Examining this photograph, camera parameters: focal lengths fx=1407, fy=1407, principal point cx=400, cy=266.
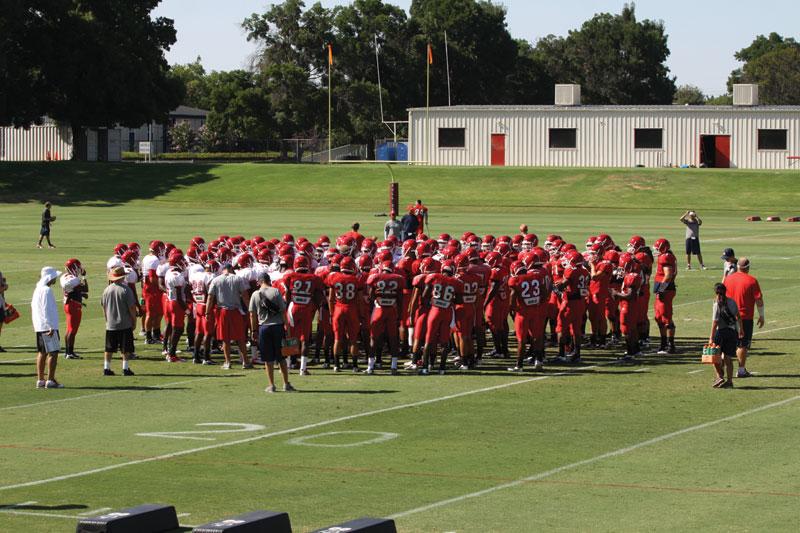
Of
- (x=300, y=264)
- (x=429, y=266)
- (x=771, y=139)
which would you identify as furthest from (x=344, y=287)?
(x=771, y=139)

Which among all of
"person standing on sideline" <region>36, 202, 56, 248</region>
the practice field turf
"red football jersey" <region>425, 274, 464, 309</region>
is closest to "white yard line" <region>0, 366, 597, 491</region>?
the practice field turf

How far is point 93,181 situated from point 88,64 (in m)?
A: 7.28

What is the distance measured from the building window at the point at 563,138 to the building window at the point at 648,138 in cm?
368

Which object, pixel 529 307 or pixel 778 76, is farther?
pixel 778 76

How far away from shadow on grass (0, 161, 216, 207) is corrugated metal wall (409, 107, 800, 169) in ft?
50.1

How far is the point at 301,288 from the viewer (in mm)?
22516

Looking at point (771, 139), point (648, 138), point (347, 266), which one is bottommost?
point (347, 266)

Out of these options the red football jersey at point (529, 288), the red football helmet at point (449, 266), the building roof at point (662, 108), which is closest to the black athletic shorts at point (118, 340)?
the red football helmet at point (449, 266)

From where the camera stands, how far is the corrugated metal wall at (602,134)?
80.9 meters

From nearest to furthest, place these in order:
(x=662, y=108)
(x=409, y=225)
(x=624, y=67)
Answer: (x=409, y=225)
(x=662, y=108)
(x=624, y=67)

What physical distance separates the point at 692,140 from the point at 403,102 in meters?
34.6

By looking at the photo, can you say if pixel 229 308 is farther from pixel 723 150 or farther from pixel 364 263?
pixel 723 150

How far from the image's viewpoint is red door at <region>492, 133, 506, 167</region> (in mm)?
86562

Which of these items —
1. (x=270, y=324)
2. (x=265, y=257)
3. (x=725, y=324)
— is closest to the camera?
(x=725, y=324)
